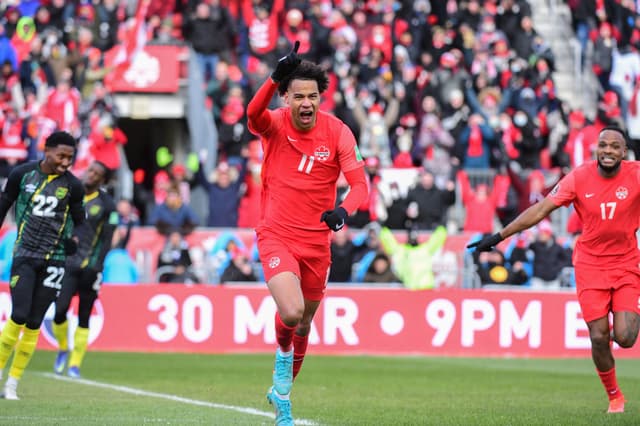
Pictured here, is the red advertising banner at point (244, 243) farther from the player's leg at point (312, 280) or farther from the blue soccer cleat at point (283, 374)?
the blue soccer cleat at point (283, 374)

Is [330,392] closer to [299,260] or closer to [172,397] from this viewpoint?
[172,397]

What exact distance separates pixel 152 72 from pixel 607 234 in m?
16.4

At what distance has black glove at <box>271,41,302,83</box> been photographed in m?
10.3

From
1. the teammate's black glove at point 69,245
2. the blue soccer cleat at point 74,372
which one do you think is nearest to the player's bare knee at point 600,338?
the teammate's black glove at point 69,245

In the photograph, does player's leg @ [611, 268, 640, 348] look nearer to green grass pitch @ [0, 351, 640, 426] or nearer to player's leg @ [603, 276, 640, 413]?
player's leg @ [603, 276, 640, 413]

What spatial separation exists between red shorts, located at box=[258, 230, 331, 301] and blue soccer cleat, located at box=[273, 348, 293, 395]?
0.60 m

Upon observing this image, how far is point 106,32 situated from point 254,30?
2.91m

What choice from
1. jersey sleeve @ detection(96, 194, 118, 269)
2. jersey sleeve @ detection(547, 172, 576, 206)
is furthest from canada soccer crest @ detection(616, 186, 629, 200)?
jersey sleeve @ detection(96, 194, 118, 269)

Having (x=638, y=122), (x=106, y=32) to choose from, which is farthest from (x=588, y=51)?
(x=106, y=32)

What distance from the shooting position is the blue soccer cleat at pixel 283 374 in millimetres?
10406

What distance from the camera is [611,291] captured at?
12.6 meters

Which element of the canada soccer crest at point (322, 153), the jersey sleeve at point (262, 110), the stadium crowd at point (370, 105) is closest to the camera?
the jersey sleeve at point (262, 110)

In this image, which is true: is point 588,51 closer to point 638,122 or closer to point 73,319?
point 638,122

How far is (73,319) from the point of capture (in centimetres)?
2159
